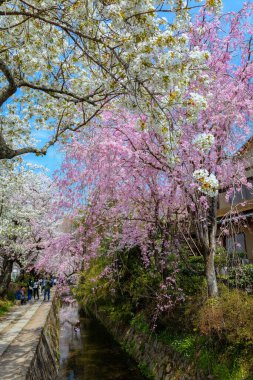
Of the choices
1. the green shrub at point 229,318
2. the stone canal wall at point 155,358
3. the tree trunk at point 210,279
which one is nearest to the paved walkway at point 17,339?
the stone canal wall at point 155,358

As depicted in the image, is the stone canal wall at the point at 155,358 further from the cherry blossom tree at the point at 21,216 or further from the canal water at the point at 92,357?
the cherry blossom tree at the point at 21,216

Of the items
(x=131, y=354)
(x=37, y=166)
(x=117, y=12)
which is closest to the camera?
(x=117, y=12)

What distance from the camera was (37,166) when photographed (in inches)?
888

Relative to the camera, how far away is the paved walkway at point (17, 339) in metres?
9.37

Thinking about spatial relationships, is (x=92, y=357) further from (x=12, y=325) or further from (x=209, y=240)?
(x=209, y=240)

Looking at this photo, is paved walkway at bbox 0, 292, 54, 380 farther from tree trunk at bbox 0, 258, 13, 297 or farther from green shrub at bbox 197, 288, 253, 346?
green shrub at bbox 197, 288, 253, 346

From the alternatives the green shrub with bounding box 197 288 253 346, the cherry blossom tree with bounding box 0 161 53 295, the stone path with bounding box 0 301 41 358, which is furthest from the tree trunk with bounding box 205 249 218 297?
the cherry blossom tree with bounding box 0 161 53 295

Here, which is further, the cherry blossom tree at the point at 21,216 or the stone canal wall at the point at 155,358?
the cherry blossom tree at the point at 21,216

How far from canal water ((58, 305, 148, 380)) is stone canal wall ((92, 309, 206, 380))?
15.6 inches

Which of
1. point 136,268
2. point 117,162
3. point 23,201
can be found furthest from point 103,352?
point 23,201

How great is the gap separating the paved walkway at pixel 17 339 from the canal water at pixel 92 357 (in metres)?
1.98

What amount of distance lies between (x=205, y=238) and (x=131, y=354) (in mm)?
7369

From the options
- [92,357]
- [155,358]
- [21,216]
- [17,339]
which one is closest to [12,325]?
[17,339]

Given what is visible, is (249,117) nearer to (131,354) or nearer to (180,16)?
(180,16)
